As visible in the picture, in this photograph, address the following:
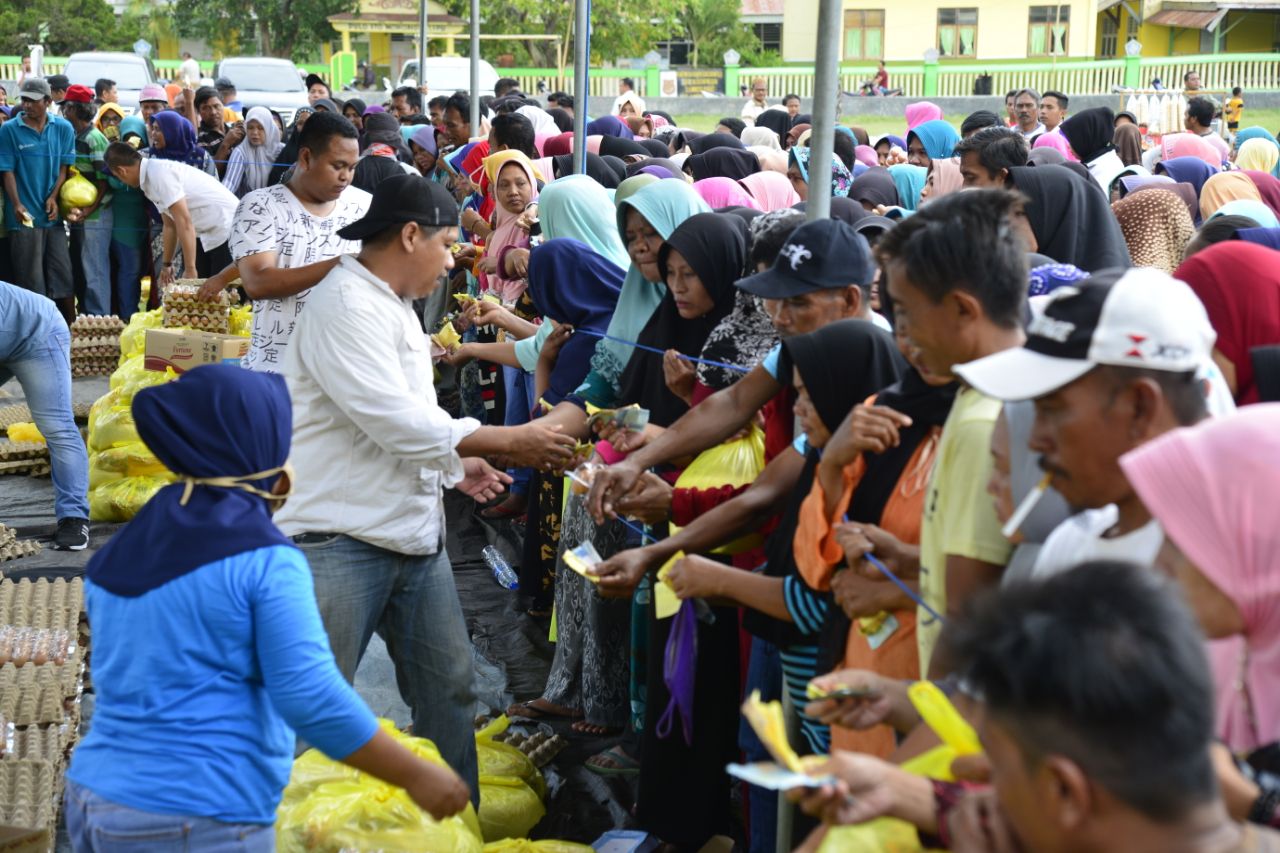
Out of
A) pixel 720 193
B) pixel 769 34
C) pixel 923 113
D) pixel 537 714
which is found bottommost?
pixel 537 714

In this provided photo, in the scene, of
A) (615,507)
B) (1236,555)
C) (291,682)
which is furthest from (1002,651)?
(615,507)

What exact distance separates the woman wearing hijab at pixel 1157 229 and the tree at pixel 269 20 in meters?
44.6

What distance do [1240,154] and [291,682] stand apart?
836 centimetres

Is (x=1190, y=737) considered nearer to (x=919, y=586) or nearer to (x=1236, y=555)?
(x=1236, y=555)

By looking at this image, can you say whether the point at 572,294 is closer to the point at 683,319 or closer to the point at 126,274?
the point at 683,319

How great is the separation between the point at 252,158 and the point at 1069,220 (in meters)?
8.70

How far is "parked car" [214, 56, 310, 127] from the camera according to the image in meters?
23.5

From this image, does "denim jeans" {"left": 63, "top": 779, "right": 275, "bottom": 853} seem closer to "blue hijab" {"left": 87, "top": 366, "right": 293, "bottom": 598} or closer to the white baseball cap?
A: "blue hijab" {"left": 87, "top": 366, "right": 293, "bottom": 598}

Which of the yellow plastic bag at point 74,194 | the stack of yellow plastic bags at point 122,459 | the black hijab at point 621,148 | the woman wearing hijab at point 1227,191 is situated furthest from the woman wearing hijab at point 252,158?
the woman wearing hijab at point 1227,191

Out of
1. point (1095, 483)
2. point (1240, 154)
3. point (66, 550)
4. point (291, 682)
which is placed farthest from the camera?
point (1240, 154)

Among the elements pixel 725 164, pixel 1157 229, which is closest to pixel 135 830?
pixel 1157 229

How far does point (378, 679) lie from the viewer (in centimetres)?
530

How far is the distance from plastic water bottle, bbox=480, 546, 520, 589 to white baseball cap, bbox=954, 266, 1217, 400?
446 cm

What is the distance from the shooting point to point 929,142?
33.4 feet
